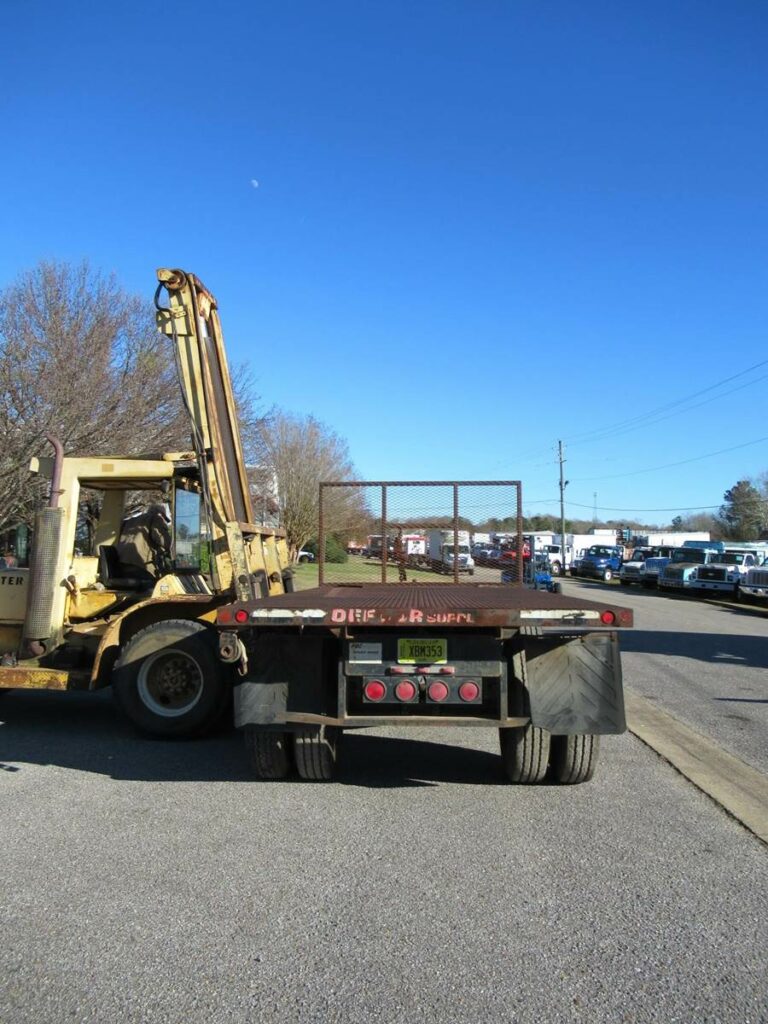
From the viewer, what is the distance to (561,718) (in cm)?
546

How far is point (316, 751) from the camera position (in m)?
5.91

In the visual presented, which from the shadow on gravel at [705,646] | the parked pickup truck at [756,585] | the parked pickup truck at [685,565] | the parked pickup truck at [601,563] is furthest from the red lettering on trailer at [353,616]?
the parked pickup truck at [601,563]

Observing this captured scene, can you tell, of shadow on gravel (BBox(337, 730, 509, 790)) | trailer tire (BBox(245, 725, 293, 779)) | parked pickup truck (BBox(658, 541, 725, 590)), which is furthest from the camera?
parked pickup truck (BBox(658, 541, 725, 590))

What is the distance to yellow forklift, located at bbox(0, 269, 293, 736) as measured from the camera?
291 inches

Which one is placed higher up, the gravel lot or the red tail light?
the red tail light

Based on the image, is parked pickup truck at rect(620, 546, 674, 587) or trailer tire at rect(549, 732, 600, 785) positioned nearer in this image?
trailer tire at rect(549, 732, 600, 785)

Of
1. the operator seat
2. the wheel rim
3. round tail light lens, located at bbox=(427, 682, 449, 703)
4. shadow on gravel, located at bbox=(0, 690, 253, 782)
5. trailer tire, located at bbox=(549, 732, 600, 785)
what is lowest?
shadow on gravel, located at bbox=(0, 690, 253, 782)

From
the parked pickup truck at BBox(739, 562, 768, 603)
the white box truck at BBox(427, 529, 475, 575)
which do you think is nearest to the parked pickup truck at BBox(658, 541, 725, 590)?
the parked pickup truck at BBox(739, 562, 768, 603)

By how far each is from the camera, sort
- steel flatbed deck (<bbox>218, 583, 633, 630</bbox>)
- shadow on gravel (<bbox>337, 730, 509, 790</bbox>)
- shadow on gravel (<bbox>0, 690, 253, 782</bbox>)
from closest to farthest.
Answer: steel flatbed deck (<bbox>218, 583, 633, 630</bbox>), shadow on gravel (<bbox>337, 730, 509, 790</bbox>), shadow on gravel (<bbox>0, 690, 253, 782</bbox>)

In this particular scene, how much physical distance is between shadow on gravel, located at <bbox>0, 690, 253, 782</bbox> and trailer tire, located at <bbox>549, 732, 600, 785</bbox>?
2307 millimetres

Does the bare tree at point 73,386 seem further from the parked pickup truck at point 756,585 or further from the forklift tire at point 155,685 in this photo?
the parked pickup truck at point 756,585

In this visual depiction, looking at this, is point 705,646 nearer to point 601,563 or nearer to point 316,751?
point 316,751

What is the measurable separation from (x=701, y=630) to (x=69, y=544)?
14.9 m

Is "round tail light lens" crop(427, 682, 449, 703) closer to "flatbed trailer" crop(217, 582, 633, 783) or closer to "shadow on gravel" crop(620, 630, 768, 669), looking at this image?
"flatbed trailer" crop(217, 582, 633, 783)
